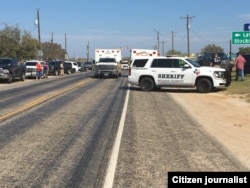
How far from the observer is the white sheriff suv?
2269 centimetres

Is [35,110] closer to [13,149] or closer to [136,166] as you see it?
[13,149]

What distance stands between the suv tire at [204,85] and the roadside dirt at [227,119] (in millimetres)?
2398

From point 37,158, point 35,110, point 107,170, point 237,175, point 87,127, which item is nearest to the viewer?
point 237,175

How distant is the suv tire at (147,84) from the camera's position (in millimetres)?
23734

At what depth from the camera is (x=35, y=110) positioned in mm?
14102

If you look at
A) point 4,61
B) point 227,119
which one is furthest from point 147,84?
point 4,61

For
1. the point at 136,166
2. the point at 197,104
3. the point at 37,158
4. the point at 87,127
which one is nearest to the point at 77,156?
the point at 37,158

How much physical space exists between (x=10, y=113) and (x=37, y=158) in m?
6.04

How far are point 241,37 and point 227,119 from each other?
17.8 meters

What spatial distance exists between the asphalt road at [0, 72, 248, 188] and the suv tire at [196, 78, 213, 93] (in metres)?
9.04

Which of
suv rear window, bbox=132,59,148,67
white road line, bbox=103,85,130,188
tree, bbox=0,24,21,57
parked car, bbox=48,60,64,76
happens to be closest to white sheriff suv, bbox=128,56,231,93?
suv rear window, bbox=132,59,148,67

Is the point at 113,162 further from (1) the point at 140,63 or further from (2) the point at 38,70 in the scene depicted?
(2) the point at 38,70

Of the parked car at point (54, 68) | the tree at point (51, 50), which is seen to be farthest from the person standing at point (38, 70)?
the tree at point (51, 50)

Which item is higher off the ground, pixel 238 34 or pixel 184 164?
pixel 238 34
